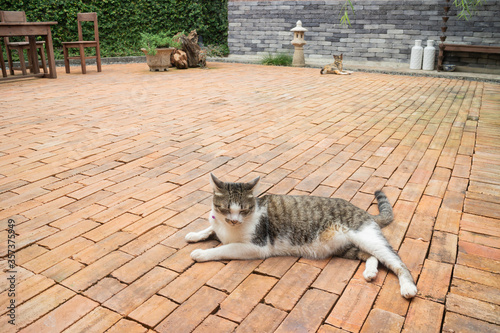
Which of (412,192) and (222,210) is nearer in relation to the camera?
(222,210)

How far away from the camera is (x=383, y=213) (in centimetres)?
263

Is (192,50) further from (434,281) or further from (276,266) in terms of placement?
(434,281)

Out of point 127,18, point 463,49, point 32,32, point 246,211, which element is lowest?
point 246,211

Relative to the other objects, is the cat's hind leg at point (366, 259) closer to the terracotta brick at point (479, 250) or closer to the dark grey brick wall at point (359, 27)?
the terracotta brick at point (479, 250)

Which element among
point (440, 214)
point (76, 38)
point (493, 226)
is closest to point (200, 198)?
point (440, 214)

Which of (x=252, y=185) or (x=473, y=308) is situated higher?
(x=252, y=185)

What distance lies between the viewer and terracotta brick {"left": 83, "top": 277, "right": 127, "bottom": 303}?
1.92m

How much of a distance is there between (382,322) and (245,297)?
65 centimetres

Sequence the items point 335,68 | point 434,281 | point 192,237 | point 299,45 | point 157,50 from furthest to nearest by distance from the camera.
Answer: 1. point 299,45
2. point 335,68
3. point 157,50
4. point 192,237
5. point 434,281

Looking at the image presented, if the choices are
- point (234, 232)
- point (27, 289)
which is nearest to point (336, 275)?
point (234, 232)

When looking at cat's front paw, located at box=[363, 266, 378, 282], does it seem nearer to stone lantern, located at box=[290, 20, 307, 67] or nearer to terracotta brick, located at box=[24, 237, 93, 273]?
terracotta brick, located at box=[24, 237, 93, 273]

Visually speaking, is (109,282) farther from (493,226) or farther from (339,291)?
(493,226)

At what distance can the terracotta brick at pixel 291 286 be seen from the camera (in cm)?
190

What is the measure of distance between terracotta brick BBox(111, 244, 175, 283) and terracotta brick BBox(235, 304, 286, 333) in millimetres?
678
